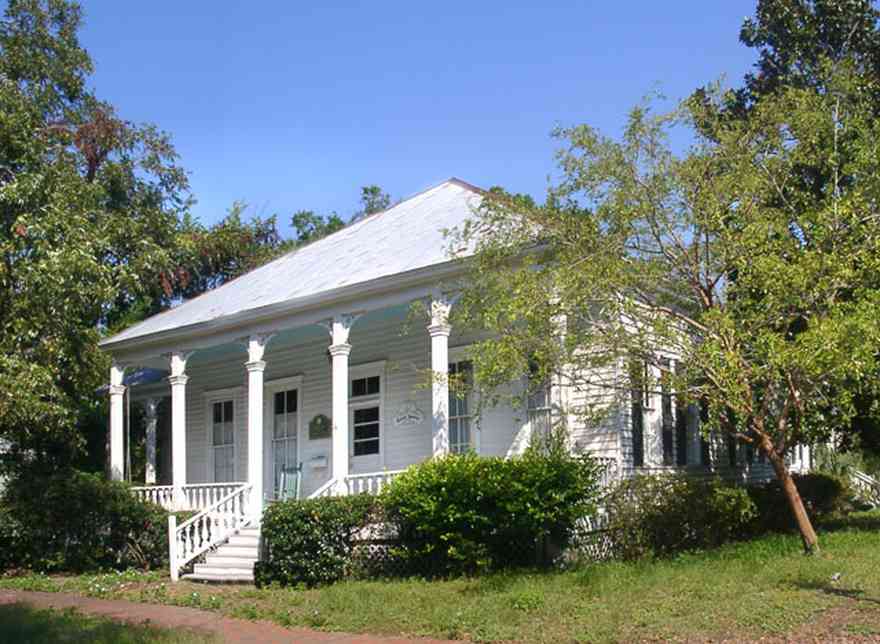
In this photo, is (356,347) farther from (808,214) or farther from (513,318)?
(808,214)

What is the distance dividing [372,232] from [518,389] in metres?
6.06

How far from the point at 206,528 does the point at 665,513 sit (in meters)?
7.78

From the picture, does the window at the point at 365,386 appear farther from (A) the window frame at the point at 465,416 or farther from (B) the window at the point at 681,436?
(B) the window at the point at 681,436

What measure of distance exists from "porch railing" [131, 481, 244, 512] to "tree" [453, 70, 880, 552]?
→ 764 centimetres

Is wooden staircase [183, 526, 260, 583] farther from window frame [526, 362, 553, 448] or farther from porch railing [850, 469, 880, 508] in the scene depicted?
porch railing [850, 469, 880, 508]

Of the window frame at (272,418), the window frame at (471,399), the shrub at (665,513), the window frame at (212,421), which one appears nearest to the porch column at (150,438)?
the window frame at (212,421)

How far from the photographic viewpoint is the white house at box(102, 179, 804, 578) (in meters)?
16.9

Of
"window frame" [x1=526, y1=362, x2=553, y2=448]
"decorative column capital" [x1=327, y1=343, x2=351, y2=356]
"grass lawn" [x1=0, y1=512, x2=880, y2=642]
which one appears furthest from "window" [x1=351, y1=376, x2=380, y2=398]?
"grass lawn" [x1=0, y1=512, x2=880, y2=642]

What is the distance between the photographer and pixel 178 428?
67.3 feet

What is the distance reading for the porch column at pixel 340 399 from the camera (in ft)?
55.8

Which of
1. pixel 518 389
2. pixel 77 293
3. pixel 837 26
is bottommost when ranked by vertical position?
pixel 518 389

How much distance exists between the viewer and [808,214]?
12.8m

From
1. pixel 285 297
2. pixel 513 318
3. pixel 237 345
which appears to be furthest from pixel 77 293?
pixel 513 318

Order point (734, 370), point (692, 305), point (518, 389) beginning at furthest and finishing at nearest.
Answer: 1. point (518, 389)
2. point (692, 305)
3. point (734, 370)
